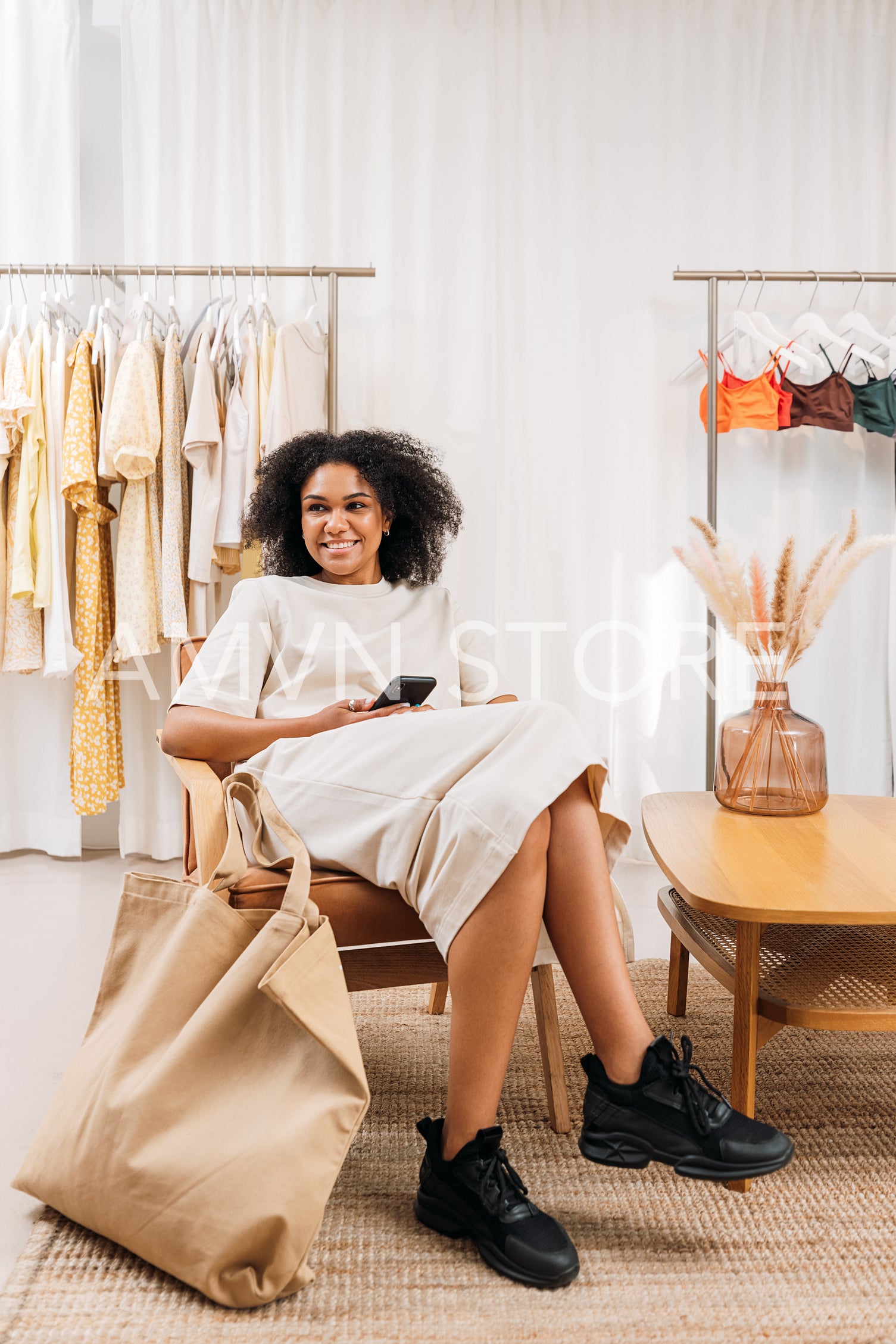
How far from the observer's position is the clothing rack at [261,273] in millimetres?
2625

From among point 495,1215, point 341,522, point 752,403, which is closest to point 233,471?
point 341,522

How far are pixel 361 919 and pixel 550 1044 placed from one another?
40 cm

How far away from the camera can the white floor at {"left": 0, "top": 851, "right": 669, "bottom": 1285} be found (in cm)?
141

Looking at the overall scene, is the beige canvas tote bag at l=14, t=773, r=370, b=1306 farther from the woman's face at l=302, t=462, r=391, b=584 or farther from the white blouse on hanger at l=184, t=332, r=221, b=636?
the white blouse on hanger at l=184, t=332, r=221, b=636

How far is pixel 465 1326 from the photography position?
0.99 meters

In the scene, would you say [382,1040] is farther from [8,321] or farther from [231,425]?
[8,321]

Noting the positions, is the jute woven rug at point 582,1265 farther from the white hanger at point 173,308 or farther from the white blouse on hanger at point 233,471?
the white hanger at point 173,308

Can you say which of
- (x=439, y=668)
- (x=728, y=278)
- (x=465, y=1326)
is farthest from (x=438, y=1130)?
(x=728, y=278)

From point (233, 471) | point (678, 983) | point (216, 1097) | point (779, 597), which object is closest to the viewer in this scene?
point (216, 1097)

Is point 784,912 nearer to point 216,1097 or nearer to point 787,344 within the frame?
point 216,1097

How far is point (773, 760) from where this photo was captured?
169 centimetres

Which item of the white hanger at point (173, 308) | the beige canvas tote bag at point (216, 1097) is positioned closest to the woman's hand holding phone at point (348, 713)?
the beige canvas tote bag at point (216, 1097)

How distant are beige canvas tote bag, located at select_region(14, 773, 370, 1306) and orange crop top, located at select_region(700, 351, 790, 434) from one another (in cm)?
210

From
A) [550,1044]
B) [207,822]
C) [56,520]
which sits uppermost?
[56,520]
